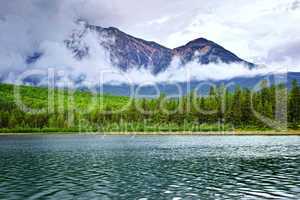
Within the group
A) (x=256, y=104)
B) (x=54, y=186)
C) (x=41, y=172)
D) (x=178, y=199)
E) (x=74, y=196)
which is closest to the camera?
(x=178, y=199)

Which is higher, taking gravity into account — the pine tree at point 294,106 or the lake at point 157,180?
the pine tree at point 294,106

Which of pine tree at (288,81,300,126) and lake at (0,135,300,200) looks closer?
lake at (0,135,300,200)

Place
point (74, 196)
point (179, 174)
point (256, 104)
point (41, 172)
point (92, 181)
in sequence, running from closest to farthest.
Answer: point (74, 196)
point (92, 181)
point (179, 174)
point (41, 172)
point (256, 104)

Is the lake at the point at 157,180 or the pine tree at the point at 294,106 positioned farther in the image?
the pine tree at the point at 294,106

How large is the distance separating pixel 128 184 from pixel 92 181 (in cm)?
499

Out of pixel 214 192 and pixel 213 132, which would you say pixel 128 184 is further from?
pixel 213 132

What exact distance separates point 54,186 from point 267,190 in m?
21.4

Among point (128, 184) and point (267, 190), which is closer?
point (267, 190)

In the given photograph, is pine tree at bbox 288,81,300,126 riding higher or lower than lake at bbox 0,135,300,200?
higher

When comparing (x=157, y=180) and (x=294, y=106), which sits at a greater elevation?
(x=294, y=106)

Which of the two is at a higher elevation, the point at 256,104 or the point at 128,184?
the point at 256,104

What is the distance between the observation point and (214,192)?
122 ft

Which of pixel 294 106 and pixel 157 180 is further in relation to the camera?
pixel 294 106

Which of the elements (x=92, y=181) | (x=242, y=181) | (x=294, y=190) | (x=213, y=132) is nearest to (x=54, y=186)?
(x=92, y=181)
